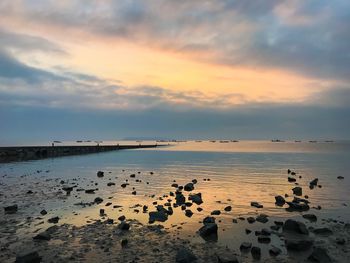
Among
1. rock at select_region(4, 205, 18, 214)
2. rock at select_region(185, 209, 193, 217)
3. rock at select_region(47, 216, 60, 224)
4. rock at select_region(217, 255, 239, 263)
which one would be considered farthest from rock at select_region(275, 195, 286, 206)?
rock at select_region(4, 205, 18, 214)

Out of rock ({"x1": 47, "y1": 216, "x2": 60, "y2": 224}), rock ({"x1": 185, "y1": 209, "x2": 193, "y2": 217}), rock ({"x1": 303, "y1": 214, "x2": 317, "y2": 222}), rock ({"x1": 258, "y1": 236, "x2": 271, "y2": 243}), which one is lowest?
rock ({"x1": 303, "y1": 214, "x2": 317, "y2": 222})

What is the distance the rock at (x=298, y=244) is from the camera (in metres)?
17.5

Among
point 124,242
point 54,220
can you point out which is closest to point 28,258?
point 124,242

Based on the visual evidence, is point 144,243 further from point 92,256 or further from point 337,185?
point 337,185

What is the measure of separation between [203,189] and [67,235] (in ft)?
72.2

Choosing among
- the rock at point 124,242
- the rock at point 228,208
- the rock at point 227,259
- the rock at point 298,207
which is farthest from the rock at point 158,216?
the rock at point 298,207

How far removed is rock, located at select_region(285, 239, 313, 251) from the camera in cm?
1753

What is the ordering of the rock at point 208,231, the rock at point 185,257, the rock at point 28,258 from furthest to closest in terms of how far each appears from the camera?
the rock at point 208,231, the rock at point 185,257, the rock at point 28,258

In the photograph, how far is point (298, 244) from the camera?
58.0ft

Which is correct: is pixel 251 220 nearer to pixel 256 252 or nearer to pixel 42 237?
pixel 256 252

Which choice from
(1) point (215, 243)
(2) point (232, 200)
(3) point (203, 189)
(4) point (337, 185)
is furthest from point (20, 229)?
(4) point (337, 185)

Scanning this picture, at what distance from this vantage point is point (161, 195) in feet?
115

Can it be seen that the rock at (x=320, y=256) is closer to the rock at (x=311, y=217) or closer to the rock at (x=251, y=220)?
the rock at (x=251, y=220)

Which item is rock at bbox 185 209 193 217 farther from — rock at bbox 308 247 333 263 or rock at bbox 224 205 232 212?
rock at bbox 308 247 333 263
